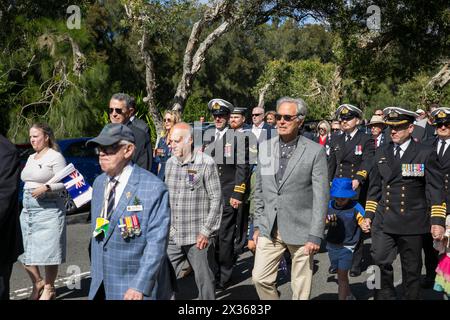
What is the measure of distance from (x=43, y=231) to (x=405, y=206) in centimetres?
356

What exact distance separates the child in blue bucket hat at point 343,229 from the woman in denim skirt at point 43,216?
9.08ft

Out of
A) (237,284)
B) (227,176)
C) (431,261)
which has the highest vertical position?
(227,176)

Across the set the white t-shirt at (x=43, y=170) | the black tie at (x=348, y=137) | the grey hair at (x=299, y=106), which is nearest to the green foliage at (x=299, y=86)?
the black tie at (x=348, y=137)

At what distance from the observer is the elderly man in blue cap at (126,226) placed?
3.80 metres

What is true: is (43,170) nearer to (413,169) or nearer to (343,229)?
(343,229)

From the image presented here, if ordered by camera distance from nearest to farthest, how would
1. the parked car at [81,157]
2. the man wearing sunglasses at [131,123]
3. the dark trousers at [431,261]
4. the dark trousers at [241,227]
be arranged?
the man wearing sunglasses at [131,123] → the dark trousers at [431,261] → the dark trousers at [241,227] → the parked car at [81,157]

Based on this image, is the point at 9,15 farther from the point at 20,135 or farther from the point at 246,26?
the point at 246,26

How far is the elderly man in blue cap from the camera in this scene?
380 cm

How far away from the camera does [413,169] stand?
223 inches

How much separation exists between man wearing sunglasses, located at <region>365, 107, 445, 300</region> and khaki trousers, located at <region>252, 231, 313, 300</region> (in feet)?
2.75

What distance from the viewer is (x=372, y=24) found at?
16.8 metres

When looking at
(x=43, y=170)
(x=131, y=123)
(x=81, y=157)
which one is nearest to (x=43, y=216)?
(x=43, y=170)

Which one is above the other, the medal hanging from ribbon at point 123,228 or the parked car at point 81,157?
the parked car at point 81,157

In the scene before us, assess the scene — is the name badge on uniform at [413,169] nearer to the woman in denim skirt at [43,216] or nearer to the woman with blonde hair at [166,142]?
the woman in denim skirt at [43,216]
